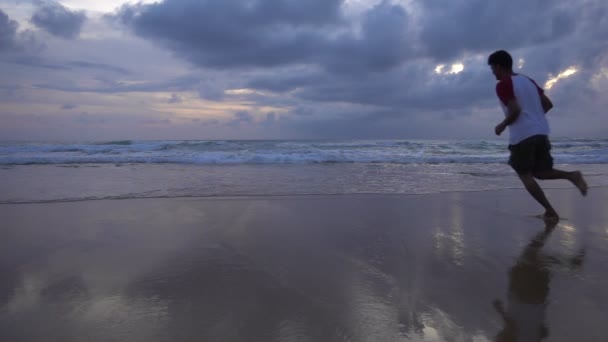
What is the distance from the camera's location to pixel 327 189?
5688mm

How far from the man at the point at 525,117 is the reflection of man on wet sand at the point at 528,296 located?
126 centimetres

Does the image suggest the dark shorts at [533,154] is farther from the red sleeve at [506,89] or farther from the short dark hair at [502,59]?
the short dark hair at [502,59]

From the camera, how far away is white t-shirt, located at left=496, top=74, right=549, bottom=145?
11.6ft

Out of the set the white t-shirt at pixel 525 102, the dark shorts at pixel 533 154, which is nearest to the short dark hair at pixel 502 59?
the white t-shirt at pixel 525 102

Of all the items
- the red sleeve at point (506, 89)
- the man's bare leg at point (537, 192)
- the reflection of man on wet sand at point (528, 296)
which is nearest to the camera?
the reflection of man on wet sand at point (528, 296)

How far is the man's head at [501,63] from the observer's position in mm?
3555

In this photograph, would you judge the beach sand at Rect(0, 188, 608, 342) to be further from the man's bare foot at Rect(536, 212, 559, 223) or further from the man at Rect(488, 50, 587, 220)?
the man at Rect(488, 50, 587, 220)

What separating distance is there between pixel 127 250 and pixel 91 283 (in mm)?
586

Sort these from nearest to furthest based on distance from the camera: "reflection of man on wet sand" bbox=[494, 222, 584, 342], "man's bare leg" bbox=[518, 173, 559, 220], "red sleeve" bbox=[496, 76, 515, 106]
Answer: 1. "reflection of man on wet sand" bbox=[494, 222, 584, 342]
2. "red sleeve" bbox=[496, 76, 515, 106]
3. "man's bare leg" bbox=[518, 173, 559, 220]

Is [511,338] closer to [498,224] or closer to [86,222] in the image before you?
[498,224]

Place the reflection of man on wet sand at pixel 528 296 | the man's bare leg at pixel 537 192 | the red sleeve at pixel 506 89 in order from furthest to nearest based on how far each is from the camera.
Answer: the man's bare leg at pixel 537 192 < the red sleeve at pixel 506 89 < the reflection of man on wet sand at pixel 528 296

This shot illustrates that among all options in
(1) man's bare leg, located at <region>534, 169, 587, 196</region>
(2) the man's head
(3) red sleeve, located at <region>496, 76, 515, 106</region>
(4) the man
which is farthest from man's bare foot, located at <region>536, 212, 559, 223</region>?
(2) the man's head

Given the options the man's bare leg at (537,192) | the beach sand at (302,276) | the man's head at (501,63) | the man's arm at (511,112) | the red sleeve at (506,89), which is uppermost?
the man's head at (501,63)

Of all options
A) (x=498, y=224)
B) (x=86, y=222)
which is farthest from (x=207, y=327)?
(x=498, y=224)
